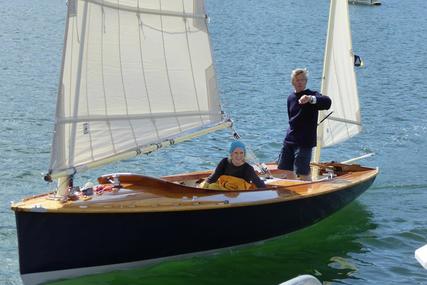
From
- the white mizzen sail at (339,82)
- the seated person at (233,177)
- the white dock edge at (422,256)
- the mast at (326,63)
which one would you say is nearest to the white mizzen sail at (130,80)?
the seated person at (233,177)

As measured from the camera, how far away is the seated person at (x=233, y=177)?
1012 cm

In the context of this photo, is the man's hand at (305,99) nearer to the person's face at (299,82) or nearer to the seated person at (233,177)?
the person's face at (299,82)

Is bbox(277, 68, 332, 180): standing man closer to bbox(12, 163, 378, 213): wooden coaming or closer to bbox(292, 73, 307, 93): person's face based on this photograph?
bbox(292, 73, 307, 93): person's face

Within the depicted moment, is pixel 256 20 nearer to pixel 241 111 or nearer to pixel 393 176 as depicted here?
pixel 241 111

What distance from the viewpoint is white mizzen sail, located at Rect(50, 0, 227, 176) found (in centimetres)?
856

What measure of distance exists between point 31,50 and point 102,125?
21.3 metres

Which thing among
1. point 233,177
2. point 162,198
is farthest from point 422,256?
point 233,177

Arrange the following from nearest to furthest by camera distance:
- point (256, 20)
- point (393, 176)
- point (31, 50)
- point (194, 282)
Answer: point (194, 282) → point (393, 176) → point (31, 50) → point (256, 20)

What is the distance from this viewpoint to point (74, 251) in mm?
8828

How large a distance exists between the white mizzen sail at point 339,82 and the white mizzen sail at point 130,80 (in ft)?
9.74

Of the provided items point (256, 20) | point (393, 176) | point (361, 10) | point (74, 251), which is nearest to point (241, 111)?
point (393, 176)

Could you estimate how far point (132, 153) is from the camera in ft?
30.2

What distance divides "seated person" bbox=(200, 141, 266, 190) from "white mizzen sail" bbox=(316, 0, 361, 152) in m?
2.62

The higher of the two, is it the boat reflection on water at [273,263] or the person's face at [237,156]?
the person's face at [237,156]
